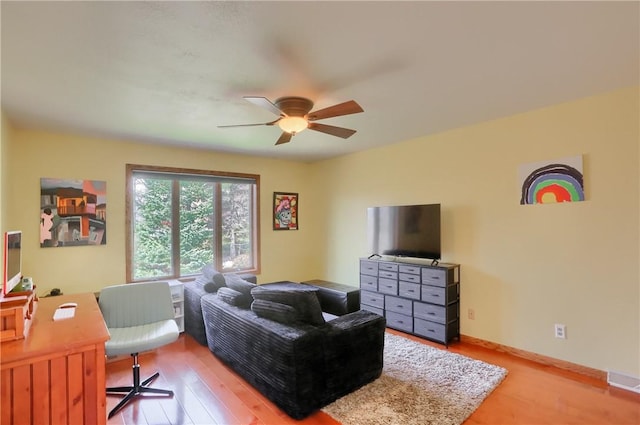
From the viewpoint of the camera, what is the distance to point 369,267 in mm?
4402

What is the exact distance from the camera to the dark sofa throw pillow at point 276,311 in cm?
254

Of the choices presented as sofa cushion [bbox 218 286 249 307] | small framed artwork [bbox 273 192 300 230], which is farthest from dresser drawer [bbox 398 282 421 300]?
small framed artwork [bbox 273 192 300 230]

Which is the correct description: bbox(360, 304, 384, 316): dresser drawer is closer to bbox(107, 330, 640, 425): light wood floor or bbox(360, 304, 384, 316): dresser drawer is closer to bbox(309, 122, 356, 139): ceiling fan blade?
bbox(107, 330, 640, 425): light wood floor

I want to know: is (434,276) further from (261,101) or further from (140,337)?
(140,337)

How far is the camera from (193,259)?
470 centimetres

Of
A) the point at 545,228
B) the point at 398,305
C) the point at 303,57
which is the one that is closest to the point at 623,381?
the point at 545,228

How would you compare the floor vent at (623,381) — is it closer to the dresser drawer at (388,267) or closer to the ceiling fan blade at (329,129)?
the dresser drawer at (388,267)

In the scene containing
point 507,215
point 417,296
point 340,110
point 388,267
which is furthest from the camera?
point 388,267

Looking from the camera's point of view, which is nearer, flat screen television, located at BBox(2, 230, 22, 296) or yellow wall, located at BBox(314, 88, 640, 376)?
flat screen television, located at BBox(2, 230, 22, 296)

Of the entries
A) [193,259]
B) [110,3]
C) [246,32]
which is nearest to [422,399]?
[246,32]

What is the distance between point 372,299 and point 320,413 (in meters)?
2.14

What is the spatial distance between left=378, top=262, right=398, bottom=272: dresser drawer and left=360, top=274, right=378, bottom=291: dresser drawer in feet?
0.63

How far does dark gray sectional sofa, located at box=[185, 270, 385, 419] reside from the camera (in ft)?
7.57

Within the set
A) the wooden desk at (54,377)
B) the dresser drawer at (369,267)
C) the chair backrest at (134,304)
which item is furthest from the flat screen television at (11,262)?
the dresser drawer at (369,267)
